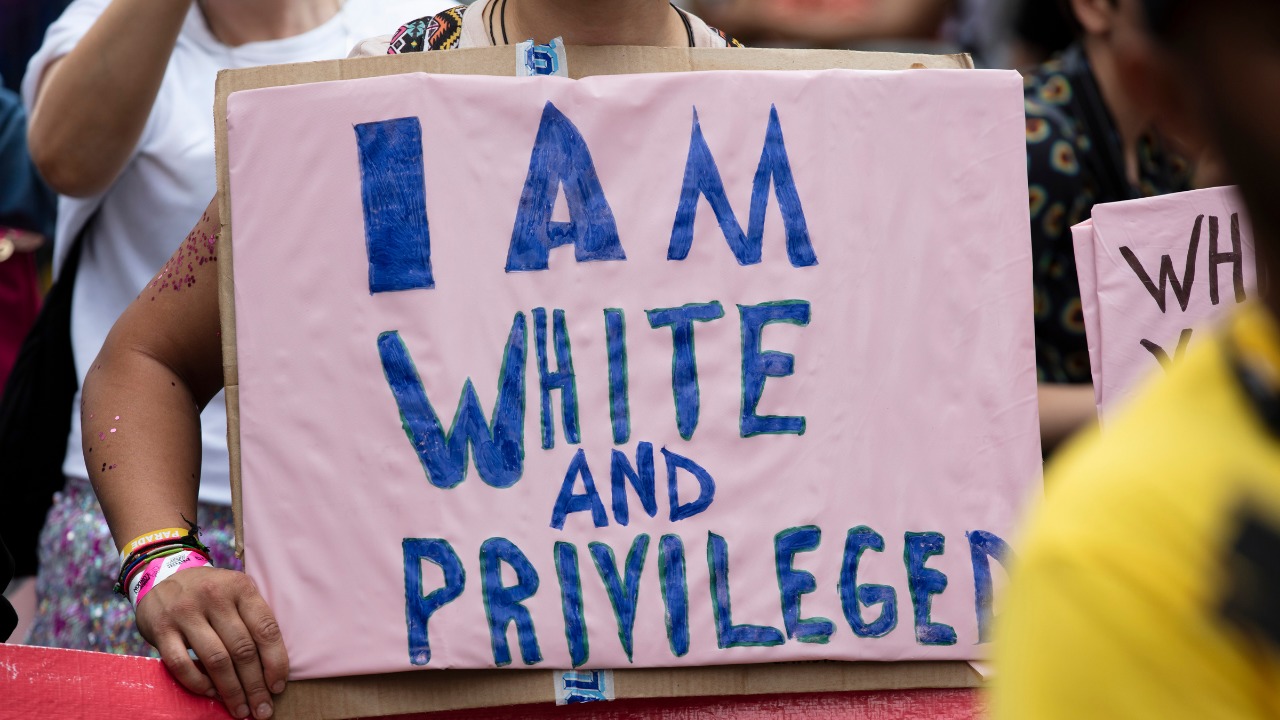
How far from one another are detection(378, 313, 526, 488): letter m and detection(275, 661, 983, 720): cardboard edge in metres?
0.22

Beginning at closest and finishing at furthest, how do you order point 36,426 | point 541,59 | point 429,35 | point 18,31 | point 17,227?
1. point 541,59
2. point 429,35
3. point 36,426
4. point 17,227
5. point 18,31

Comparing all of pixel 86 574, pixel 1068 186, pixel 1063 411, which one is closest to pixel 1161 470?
pixel 1063 411

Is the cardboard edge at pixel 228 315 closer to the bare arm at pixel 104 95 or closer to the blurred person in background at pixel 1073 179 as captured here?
the bare arm at pixel 104 95

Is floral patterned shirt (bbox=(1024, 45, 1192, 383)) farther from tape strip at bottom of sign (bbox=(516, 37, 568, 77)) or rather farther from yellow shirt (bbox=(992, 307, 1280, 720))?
yellow shirt (bbox=(992, 307, 1280, 720))

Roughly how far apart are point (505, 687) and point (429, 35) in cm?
84

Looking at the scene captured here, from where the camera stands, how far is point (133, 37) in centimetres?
209

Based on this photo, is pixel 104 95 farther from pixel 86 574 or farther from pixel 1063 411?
pixel 1063 411

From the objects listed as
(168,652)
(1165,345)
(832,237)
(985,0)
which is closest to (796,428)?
(832,237)

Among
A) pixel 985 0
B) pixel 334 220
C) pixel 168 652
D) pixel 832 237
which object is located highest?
pixel 334 220

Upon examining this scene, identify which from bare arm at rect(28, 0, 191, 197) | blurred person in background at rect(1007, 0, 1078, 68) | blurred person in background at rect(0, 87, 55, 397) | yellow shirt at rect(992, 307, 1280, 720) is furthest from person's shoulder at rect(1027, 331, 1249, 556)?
blurred person in background at rect(0, 87, 55, 397)

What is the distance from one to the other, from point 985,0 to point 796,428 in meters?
4.82

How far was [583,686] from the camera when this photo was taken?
4.87 ft

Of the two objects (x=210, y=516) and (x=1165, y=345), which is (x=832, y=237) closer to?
(x=1165, y=345)

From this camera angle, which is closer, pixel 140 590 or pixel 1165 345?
pixel 140 590
